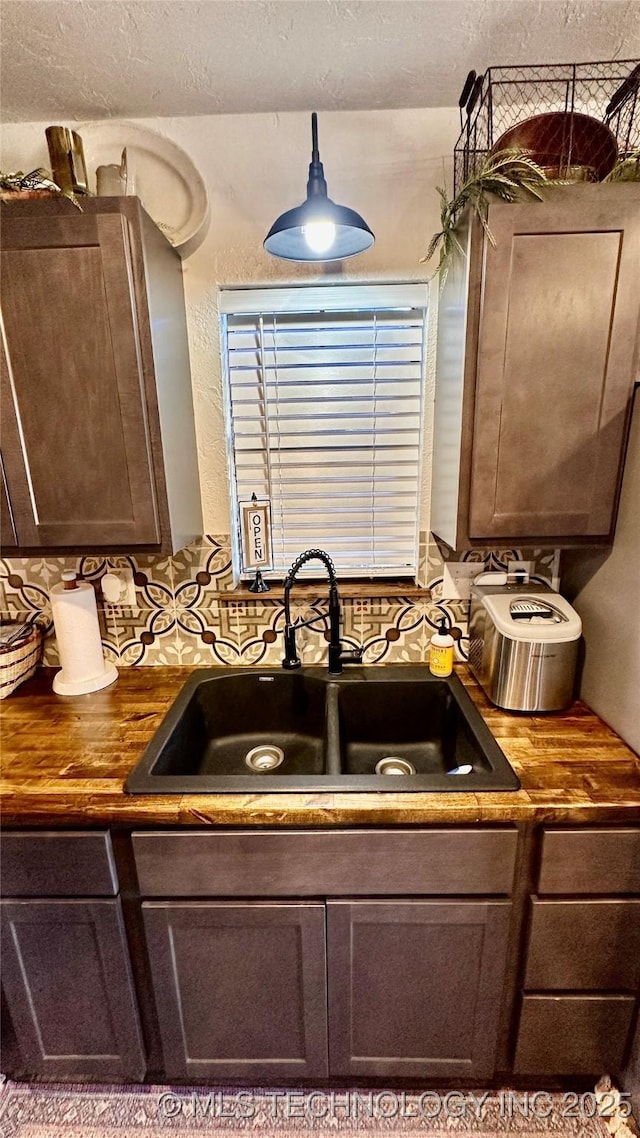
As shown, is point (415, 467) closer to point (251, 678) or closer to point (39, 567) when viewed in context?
point (251, 678)

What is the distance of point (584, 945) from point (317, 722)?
0.84 m

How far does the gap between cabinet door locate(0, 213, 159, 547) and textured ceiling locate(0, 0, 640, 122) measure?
396 millimetres

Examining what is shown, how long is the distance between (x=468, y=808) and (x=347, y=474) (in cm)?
99

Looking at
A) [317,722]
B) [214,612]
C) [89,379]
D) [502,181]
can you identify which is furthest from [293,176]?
[317,722]

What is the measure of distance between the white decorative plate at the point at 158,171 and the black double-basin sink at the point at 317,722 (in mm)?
1345

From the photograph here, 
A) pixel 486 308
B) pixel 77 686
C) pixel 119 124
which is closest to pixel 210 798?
pixel 77 686

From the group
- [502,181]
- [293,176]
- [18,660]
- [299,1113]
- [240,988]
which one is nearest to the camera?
[502,181]

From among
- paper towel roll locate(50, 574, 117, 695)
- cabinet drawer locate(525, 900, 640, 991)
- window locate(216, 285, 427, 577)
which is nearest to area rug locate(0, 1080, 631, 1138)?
cabinet drawer locate(525, 900, 640, 991)

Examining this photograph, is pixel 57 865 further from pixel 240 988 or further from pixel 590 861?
pixel 590 861

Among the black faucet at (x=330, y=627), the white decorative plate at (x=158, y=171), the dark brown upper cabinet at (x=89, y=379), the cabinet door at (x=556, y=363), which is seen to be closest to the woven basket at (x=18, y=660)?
A: the dark brown upper cabinet at (x=89, y=379)

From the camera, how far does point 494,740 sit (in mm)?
1194

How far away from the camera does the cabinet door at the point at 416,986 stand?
1.06 meters

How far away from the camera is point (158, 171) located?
1.33m

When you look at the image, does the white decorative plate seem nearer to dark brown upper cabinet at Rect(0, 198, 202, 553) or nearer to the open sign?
dark brown upper cabinet at Rect(0, 198, 202, 553)
